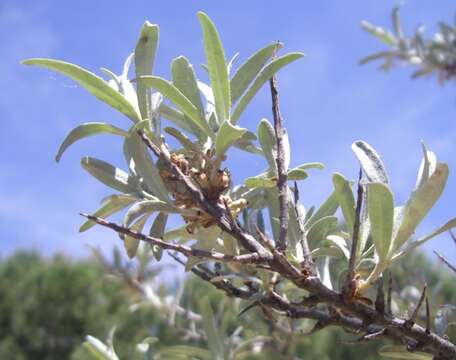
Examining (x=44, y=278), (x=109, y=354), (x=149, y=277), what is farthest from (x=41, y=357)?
(x=109, y=354)

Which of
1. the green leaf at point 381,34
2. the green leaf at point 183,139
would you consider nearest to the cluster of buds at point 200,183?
the green leaf at point 183,139

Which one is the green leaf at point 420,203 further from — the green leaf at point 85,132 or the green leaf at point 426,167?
the green leaf at point 85,132

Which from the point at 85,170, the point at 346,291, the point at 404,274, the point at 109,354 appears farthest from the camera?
the point at 404,274

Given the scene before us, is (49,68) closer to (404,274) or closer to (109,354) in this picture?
(109,354)

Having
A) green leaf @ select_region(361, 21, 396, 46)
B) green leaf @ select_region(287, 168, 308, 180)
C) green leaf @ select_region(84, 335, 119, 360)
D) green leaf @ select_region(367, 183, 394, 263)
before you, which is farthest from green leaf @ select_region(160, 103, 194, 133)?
green leaf @ select_region(361, 21, 396, 46)

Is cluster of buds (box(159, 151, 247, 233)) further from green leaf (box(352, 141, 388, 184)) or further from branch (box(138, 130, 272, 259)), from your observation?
green leaf (box(352, 141, 388, 184))

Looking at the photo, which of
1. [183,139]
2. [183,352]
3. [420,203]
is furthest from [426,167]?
[183,352]
